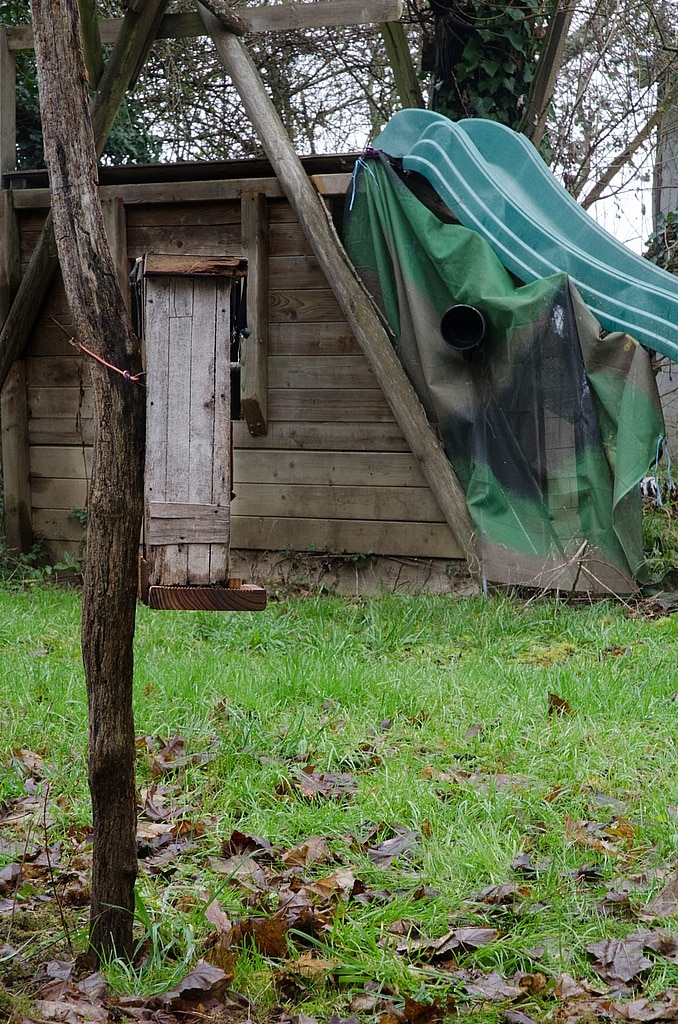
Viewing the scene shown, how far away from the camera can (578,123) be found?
919 cm

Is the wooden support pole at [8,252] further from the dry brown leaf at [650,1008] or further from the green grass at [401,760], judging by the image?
the dry brown leaf at [650,1008]

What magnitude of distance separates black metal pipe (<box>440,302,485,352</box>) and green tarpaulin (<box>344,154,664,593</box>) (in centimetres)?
5

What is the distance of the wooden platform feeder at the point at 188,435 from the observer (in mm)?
2809

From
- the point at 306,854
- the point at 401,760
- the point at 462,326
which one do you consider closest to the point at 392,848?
the point at 306,854

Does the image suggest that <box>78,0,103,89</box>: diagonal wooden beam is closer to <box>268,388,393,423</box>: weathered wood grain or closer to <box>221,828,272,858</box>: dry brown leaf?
<box>268,388,393,423</box>: weathered wood grain

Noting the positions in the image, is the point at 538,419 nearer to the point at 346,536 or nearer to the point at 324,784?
the point at 346,536

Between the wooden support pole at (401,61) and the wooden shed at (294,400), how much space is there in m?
1.12

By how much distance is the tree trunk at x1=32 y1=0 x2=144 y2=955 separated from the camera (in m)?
2.47

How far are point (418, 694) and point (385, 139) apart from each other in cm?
448

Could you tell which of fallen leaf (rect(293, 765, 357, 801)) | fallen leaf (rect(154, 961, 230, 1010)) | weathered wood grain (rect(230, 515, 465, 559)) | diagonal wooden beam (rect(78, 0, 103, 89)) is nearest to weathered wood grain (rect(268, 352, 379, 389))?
weathered wood grain (rect(230, 515, 465, 559))

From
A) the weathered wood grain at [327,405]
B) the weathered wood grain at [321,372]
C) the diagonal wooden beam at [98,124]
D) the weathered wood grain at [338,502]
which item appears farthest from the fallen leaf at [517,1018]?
the diagonal wooden beam at [98,124]

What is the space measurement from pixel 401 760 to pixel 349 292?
387 centimetres

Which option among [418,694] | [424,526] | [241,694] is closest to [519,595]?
[424,526]

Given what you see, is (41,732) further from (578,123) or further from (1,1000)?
(578,123)
